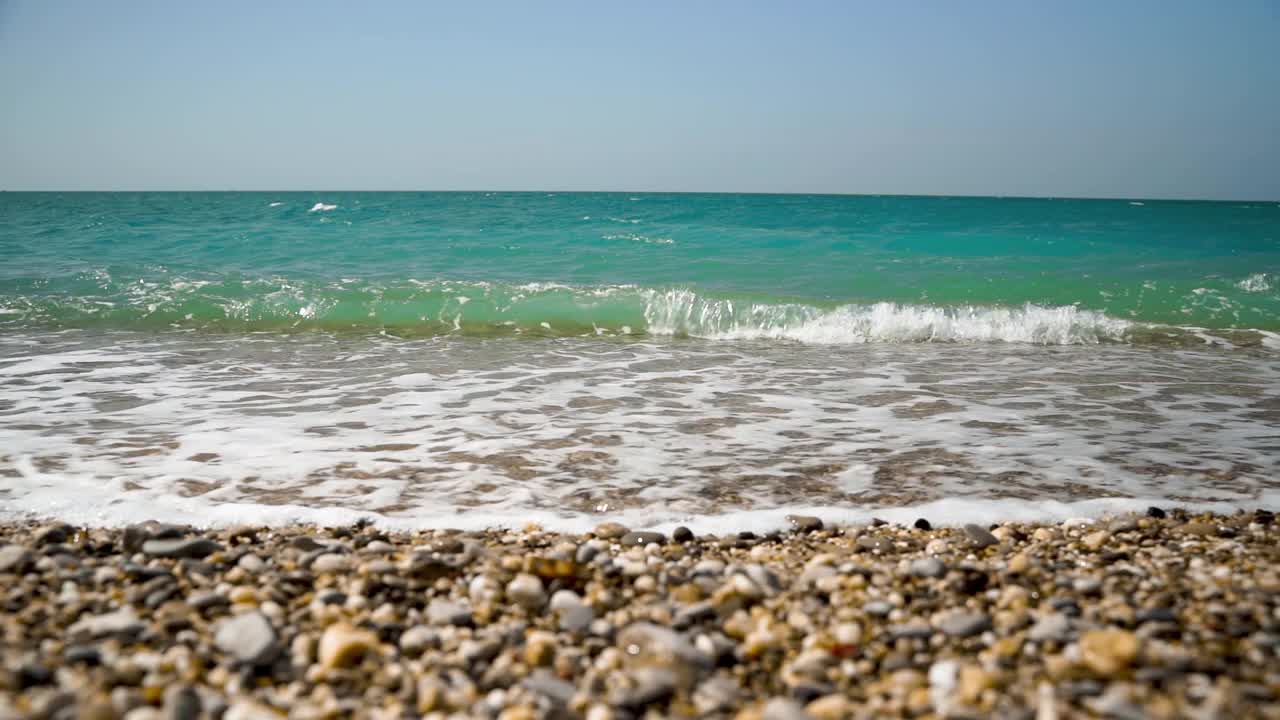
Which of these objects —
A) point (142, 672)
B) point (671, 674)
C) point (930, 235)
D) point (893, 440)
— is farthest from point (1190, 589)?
point (930, 235)

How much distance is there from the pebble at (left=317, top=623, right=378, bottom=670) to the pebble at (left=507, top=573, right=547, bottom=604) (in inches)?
17.0

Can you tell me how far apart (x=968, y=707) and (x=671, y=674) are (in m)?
0.65

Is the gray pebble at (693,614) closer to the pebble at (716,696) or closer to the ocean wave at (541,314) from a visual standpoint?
the pebble at (716,696)

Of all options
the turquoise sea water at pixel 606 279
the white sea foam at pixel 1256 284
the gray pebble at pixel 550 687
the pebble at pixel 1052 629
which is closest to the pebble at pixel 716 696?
the gray pebble at pixel 550 687

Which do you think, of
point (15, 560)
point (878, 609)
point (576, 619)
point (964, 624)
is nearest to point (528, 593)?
→ point (576, 619)

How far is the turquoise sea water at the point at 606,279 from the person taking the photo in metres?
10.8

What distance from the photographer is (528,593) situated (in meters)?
2.36

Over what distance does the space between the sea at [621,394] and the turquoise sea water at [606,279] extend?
10 cm

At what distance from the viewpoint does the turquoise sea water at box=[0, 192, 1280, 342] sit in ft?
35.5

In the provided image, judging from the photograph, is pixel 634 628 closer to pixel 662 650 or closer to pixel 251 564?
pixel 662 650

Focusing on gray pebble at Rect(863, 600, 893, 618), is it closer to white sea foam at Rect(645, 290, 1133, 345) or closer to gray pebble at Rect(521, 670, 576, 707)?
gray pebble at Rect(521, 670, 576, 707)

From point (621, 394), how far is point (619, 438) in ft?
4.37

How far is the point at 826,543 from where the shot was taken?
3.13m

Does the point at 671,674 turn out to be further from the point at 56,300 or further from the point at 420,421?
the point at 56,300
